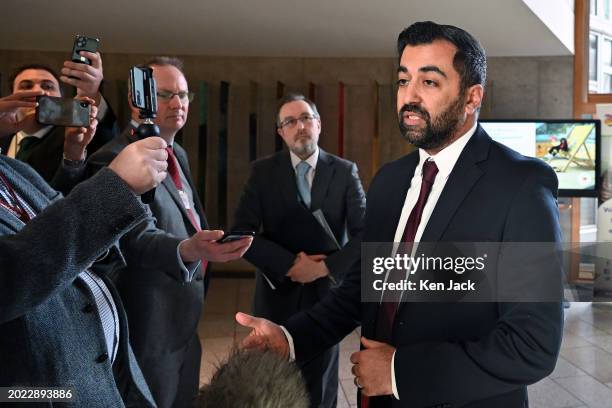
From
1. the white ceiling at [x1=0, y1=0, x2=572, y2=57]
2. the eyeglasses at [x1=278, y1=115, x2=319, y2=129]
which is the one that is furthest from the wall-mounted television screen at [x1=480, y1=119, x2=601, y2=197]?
the eyeglasses at [x1=278, y1=115, x2=319, y2=129]

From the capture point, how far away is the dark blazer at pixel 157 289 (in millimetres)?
2041

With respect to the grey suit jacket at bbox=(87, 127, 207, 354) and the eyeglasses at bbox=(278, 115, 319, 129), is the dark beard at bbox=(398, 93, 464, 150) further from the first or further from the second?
the eyeglasses at bbox=(278, 115, 319, 129)

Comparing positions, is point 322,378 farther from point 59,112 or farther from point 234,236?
point 59,112

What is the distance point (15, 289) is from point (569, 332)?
5.37 meters

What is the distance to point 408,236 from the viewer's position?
1.47 m

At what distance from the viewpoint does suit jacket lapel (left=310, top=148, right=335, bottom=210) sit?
3012 mm

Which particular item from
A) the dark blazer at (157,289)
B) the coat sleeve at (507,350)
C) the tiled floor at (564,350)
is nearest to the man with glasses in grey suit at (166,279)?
the dark blazer at (157,289)

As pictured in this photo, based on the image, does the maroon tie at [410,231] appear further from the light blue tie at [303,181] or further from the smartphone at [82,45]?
the light blue tie at [303,181]

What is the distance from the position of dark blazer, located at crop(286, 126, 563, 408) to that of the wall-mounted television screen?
5381mm

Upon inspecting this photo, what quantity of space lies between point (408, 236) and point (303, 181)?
1.66 meters

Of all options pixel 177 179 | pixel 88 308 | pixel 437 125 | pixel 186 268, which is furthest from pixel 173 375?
pixel 437 125

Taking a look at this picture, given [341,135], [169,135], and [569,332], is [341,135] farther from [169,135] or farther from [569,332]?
[169,135]

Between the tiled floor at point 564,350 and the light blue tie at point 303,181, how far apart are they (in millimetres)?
867

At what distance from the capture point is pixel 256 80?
24.3 feet
